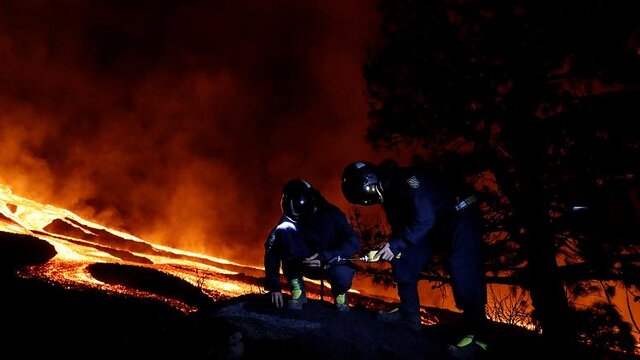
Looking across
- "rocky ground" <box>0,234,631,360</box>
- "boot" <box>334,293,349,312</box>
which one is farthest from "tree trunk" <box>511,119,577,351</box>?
"boot" <box>334,293,349,312</box>

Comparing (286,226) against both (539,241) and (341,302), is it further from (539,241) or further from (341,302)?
(539,241)

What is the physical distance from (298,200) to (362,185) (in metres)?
0.83

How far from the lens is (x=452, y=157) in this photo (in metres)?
7.06

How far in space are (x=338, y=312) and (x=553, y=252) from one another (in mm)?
3912

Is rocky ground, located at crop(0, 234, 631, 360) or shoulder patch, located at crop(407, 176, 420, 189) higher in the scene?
shoulder patch, located at crop(407, 176, 420, 189)

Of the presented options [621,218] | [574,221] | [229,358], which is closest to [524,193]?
[574,221]

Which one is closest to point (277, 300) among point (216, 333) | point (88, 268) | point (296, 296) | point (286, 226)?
point (296, 296)

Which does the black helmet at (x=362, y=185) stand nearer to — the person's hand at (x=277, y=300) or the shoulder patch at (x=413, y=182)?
the shoulder patch at (x=413, y=182)

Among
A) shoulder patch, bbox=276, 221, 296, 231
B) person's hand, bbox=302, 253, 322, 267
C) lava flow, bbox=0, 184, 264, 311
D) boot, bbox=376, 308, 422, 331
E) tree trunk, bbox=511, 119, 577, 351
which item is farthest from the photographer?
lava flow, bbox=0, 184, 264, 311

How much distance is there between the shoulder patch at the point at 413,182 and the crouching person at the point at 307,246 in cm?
115

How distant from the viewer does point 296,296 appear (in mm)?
4293

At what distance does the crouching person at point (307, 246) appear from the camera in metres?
4.37

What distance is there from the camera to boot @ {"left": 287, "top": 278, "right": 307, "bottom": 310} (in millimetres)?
4175

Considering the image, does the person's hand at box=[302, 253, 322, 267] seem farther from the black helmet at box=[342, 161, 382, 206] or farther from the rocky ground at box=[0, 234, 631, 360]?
the black helmet at box=[342, 161, 382, 206]
